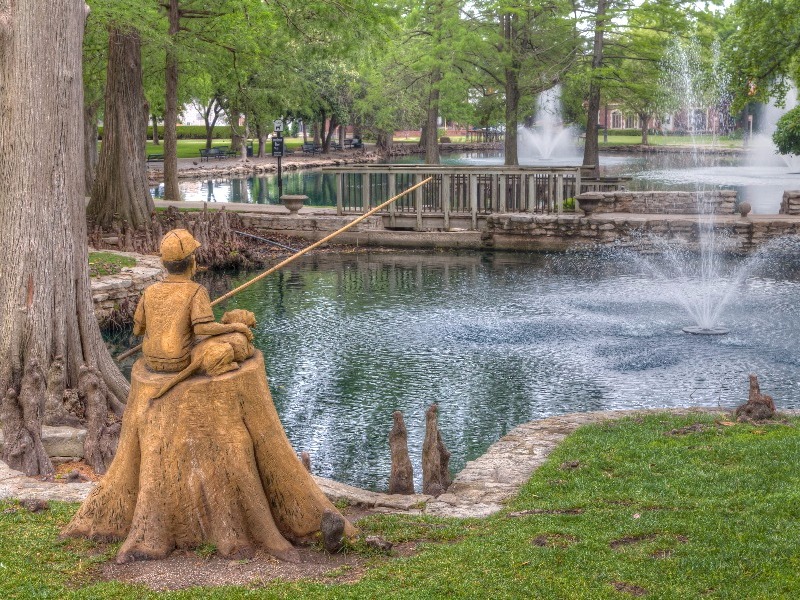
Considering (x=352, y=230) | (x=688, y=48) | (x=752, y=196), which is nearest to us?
(x=352, y=230)

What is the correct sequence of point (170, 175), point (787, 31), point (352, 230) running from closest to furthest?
1. point (787, 31)
2. point (352, 230)
3. point (170, 175)

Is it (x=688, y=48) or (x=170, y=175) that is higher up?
(x=688, y=48)

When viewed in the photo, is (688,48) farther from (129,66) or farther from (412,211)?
(129,66)

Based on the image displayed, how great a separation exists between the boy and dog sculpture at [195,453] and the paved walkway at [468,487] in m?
1.39

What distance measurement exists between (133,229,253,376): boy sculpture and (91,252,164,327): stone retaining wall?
1111 cm

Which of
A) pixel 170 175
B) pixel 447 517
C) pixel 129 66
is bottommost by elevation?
pixel 447 517

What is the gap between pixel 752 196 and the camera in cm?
3769

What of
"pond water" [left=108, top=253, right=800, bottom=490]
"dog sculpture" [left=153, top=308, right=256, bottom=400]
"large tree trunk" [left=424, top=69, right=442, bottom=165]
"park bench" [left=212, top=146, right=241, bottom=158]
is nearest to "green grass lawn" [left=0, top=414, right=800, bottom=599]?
"dog sculpture" [left=153, top=308, right=256, bottom=400]

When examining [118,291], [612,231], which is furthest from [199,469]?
[612,231]

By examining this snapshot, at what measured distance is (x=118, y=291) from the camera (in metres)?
17.4

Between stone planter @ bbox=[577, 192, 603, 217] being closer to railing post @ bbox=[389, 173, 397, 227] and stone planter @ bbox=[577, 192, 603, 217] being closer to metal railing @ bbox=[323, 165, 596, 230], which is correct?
metal railing @ bbox=[323, 165, 596, 230]

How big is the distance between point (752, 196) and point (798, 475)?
105 ft

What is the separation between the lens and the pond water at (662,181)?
3875cm

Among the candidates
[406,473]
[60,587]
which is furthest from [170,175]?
[60,587]
